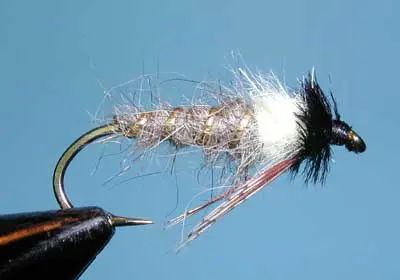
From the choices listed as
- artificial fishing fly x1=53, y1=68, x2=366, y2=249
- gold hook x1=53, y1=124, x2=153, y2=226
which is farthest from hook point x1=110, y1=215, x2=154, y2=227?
gold hook x1=53, y1=124, x2=153, y2=226

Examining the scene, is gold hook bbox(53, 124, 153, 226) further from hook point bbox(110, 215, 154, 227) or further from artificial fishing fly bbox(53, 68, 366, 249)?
hook point bbox(110, 215, 154, 227)

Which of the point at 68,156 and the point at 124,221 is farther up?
the point at 68,156

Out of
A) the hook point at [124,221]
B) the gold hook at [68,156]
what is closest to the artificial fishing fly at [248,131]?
the gold hook at [68,156]

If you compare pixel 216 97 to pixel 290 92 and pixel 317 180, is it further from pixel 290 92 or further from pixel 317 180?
pixel 317 180

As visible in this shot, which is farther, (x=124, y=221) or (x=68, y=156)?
(x=68, y=156)

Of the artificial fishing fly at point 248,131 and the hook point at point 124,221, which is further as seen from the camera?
A: the artificial fishing fly at point 248,131

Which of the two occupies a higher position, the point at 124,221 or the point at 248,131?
the point at 248,131

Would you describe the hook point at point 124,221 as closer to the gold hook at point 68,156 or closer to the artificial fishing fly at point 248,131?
the artificial fishing fly at point 248,131

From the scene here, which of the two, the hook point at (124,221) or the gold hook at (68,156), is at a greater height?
the gold hook at (68,156)

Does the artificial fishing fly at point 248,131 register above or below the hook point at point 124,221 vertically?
above
